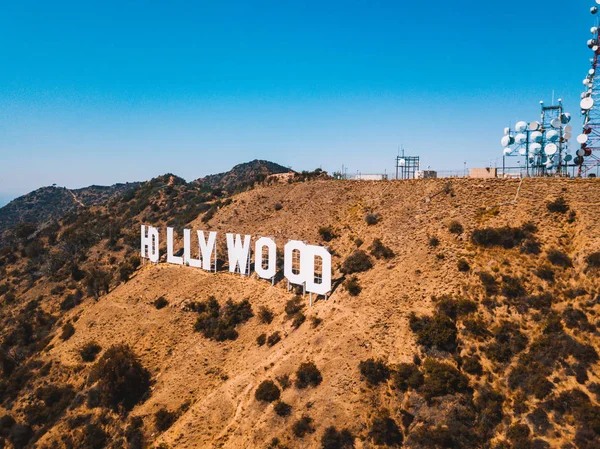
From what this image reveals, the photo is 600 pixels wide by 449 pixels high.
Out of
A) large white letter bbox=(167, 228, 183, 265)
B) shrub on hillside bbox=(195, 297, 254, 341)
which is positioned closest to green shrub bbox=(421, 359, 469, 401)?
shrub on hillside bbox=(195, 297, 254, 341)

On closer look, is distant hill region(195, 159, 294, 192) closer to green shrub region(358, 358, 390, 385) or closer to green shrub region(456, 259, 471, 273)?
green shrub region(456, 259, 471, 273)

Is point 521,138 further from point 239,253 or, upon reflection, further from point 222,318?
point 222,318

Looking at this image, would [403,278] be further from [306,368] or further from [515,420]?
[515,420]

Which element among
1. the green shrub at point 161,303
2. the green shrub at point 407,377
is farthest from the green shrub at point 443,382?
the green shrub at point 161,303

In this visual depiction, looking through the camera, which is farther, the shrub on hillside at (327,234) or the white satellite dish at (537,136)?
the shrub on hillside at (327,234)

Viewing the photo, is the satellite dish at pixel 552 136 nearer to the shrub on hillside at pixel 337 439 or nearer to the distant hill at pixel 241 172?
the shrub on hillside at pixel 337 439

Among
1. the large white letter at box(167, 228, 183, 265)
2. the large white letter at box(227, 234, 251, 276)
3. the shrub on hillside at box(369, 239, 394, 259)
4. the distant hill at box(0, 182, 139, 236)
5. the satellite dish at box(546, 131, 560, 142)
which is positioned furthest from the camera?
the distant hill at box(0, 182, 139, 236)
